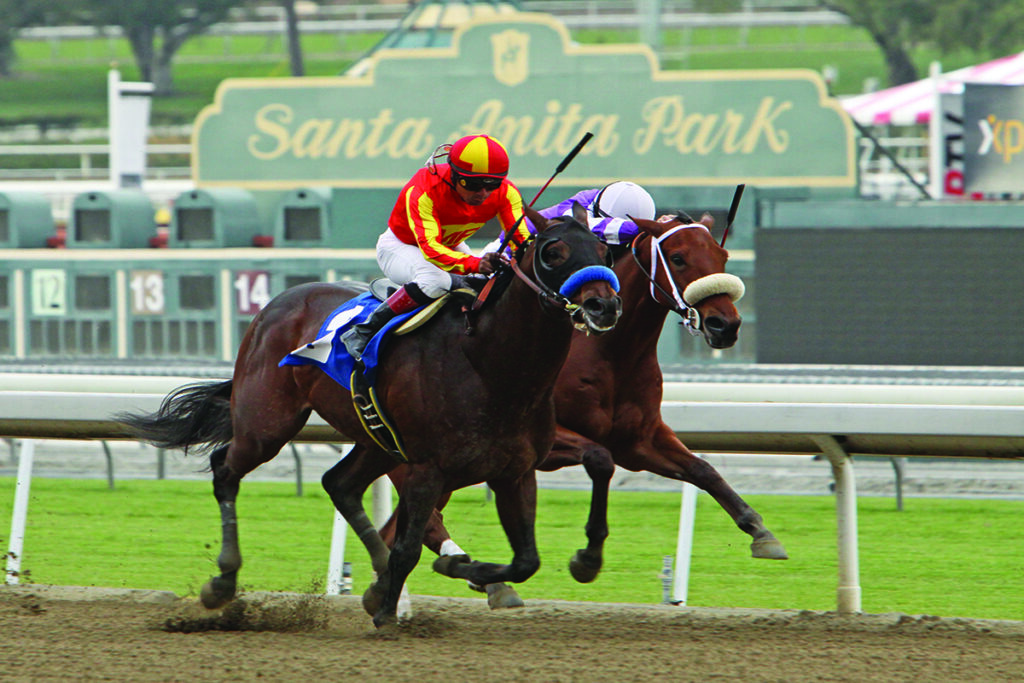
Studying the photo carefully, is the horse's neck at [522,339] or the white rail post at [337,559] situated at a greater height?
the horse's neck at [522,339]

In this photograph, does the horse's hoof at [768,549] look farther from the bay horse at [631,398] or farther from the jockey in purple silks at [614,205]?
the jockey in purple silks at [614,205]

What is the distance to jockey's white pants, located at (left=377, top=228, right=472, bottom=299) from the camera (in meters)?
4.38

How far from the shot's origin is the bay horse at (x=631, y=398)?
4.53m

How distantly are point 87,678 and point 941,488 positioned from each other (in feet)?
20.1

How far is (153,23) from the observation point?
175 feet

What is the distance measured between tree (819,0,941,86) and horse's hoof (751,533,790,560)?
42437 mm

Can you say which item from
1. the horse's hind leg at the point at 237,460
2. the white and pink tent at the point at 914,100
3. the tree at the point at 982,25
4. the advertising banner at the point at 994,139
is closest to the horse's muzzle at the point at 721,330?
the horse's hind leg at the point at 237,460

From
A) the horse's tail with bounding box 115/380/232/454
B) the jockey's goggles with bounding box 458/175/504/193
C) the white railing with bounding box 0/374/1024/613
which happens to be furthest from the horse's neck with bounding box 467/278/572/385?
the horse's tail with bounding box 115/380/232/454

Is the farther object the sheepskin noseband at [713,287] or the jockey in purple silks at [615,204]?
the jockey in purple silks at [615,204]

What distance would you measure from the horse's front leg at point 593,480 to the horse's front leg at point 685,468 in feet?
0.38

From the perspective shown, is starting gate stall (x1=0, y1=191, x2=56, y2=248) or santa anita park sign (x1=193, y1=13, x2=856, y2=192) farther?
starting gate stall (x1=0, y1=191, x2=56, y2=248)

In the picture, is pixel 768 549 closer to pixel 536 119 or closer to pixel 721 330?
pixel 721 330

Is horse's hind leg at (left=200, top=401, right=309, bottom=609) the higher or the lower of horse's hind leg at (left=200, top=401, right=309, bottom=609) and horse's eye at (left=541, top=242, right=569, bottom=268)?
the lower

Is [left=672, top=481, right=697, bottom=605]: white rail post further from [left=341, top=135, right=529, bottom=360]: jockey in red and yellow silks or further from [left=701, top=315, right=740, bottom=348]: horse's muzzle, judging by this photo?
[left=341, top=135, right=529, bottom=360]: jockey in red and yellow silks
